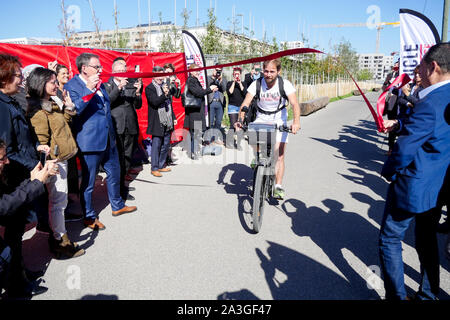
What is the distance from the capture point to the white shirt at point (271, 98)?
440 centimetres

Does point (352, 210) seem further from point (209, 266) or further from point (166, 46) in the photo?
point (166, 46)

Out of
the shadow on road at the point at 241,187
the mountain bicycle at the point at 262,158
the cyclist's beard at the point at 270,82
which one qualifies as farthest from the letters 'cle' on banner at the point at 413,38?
the mountain bicycle at the point at 262,158

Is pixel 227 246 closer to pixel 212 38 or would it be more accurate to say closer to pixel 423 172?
pixel 423 172

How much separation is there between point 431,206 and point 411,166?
1.03ft

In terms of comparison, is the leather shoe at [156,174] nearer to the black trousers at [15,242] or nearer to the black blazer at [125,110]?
the black blazer at [125,110]

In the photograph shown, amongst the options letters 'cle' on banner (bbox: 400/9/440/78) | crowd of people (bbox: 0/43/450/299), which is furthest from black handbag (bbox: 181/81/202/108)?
letters 'cle' on banner (bbox: 400/9/440/78)

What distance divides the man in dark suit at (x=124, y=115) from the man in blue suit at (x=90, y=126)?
678 millimetres

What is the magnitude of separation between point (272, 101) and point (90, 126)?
2374 millimetres

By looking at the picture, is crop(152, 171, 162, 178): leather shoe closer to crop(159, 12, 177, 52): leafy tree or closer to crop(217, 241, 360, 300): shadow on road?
crop(217, 241, 360, 300): shadow on road

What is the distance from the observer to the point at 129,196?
16.7ft
